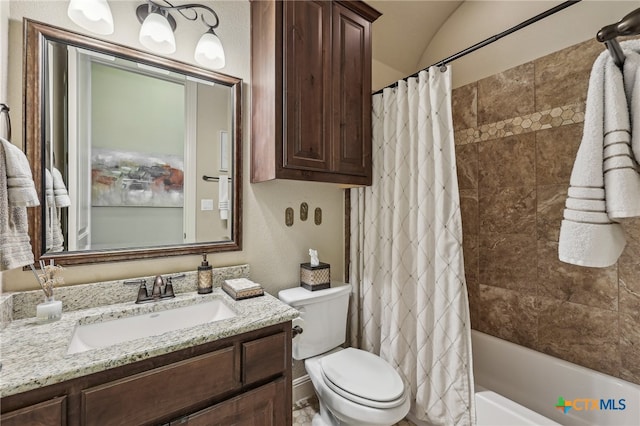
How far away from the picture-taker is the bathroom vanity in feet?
2.41

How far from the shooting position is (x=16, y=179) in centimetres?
84

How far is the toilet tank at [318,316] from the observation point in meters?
1.60

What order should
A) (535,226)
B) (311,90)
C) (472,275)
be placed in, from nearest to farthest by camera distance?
(311,90) < (535,226) < (472,275)

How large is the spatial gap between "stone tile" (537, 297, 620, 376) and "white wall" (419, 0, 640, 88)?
1538 mm

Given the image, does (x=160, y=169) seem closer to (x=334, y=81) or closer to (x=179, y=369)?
(x=179, y=369)

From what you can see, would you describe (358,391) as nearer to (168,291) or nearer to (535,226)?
(168,291)

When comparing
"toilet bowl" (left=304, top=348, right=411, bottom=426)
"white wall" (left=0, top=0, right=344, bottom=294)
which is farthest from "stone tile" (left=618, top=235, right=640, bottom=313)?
"white wall" (left=0, top=0, right=344, bottom=294)

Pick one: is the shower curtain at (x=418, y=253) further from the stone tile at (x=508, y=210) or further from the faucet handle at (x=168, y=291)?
the faucet handle at (x=168, y=291)

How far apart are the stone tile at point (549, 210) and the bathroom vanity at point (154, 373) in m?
1.63

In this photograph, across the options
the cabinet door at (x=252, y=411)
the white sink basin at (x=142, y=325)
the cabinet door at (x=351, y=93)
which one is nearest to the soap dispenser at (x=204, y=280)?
the white sink basin at (x=142, y=325)

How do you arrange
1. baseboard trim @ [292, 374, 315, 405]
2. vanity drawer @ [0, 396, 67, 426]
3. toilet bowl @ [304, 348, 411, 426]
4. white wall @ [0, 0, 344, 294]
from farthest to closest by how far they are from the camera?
baseboard trim @ [292, 374, 315, 405] → toilet bowl @ [304, 348, 411, 426] → white wall @ [0, 0, 344, 294] → vanity drawer @ [0, 396, 67, 426]

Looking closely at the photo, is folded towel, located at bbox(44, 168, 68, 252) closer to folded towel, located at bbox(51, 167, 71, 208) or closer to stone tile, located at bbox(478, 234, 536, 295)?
folded towel, located at bbox(51, 167, 71, 208)

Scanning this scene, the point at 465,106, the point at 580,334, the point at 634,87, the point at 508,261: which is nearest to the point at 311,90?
the point at 634,87

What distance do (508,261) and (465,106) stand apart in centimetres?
117
